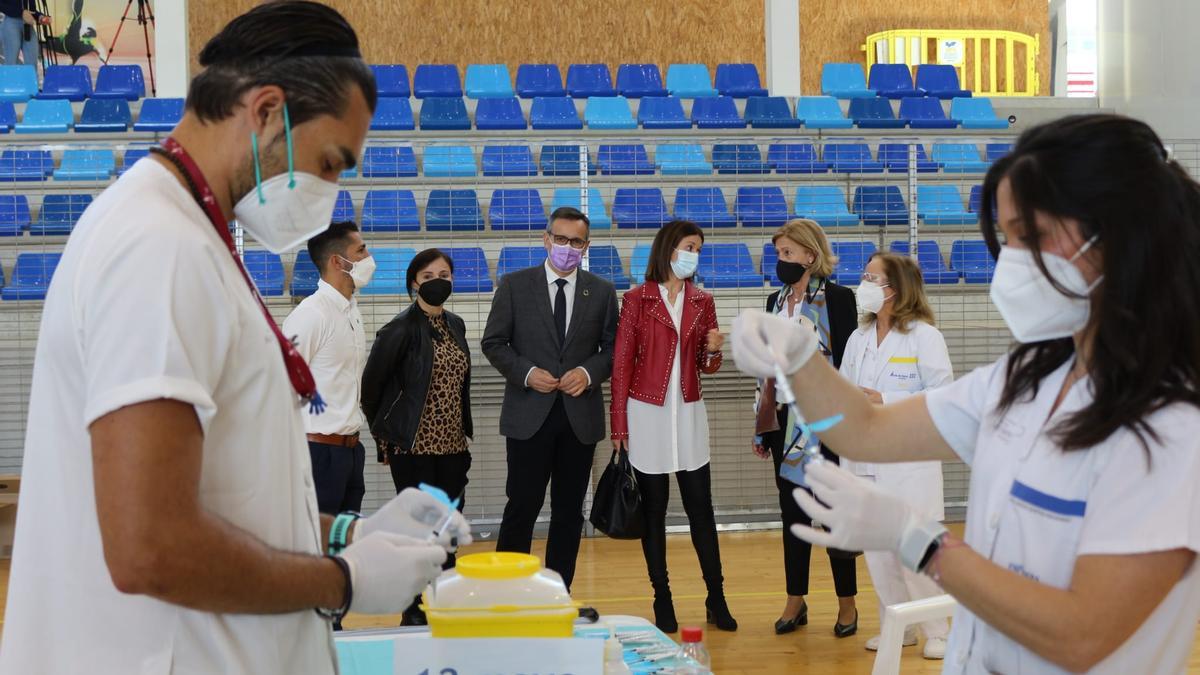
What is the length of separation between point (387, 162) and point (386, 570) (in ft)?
21.4

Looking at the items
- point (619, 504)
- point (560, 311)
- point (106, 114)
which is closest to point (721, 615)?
point (619, 504)

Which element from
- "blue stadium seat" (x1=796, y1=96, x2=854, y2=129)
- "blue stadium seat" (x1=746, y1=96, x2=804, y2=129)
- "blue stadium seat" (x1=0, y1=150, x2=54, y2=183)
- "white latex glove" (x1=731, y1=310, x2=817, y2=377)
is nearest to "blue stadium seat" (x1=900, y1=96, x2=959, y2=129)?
"blue stadium seat" (x1=796, y1=96, x2=854, y2=129)

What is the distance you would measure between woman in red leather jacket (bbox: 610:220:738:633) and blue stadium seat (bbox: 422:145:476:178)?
279cm

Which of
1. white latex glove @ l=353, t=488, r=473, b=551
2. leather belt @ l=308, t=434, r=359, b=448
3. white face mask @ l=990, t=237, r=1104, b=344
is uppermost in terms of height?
white face mask @ l=990, t=237, r=1104, b=344

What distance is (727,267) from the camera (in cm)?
747

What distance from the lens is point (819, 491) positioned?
149 centimetres

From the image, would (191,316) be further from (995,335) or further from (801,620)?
(995,335)

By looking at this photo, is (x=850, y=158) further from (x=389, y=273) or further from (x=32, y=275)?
(x=32, y=275)

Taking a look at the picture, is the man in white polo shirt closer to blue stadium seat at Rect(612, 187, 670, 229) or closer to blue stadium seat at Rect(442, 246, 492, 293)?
blue stadium seat at Rect(442, 246, 492, 293)

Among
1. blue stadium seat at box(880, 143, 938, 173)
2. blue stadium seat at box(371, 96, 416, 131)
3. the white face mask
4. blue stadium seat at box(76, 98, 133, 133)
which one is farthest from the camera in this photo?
blue stadium seat at box(371, 96, 416, 131)

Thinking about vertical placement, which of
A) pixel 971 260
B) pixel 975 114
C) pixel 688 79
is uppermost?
pixel 688 79

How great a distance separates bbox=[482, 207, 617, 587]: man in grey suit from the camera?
16.3ft

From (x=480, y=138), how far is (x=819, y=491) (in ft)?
22.3

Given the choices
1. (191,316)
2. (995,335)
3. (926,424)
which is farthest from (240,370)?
(995,335)
